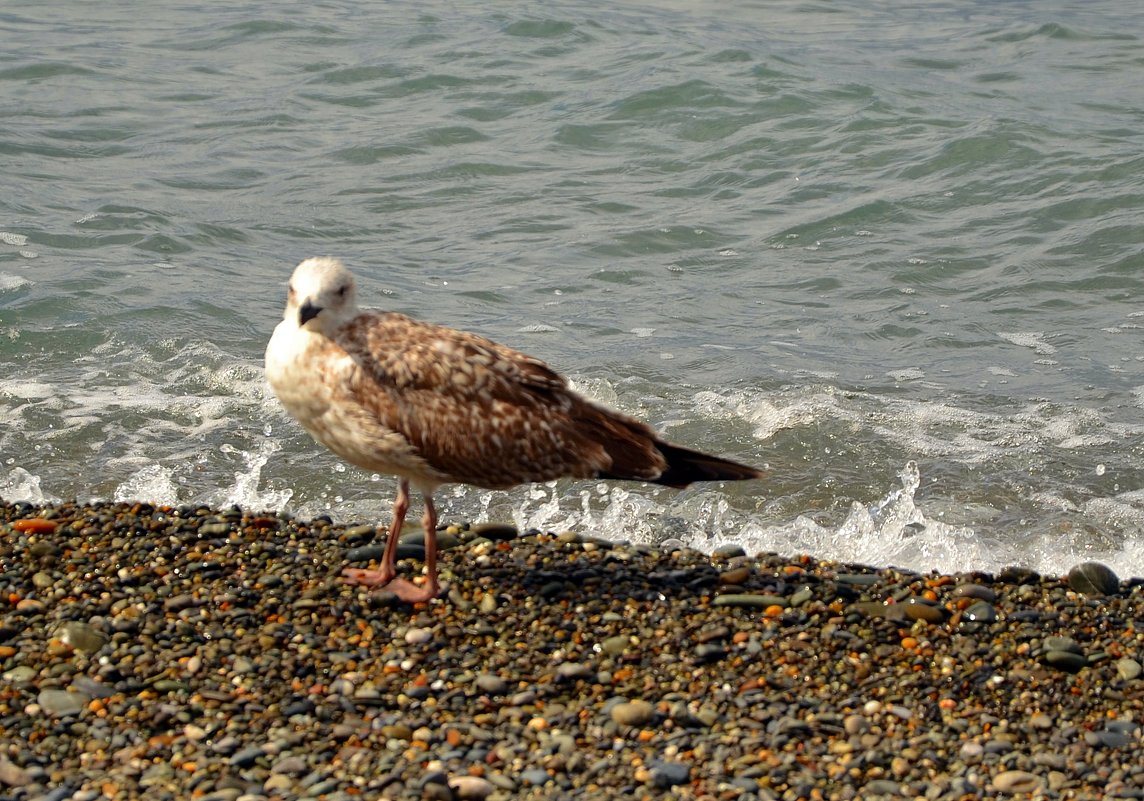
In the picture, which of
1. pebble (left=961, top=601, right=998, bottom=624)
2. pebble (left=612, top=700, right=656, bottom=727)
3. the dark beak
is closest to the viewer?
pebble (left=612, top=700, right=656, bottom=727)

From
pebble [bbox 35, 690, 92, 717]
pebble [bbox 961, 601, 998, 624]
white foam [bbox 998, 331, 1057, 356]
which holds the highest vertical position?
pebble [bbox 35, 690, 92, 717]

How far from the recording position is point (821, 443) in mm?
9680

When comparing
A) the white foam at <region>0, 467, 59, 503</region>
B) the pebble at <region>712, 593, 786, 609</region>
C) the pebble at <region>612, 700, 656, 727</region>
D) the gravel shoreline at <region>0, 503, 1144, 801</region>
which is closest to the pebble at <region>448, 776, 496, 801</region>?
the gravel shoreline at <region>0, 503, 1144, 801</region>

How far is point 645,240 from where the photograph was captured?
45.8 feet

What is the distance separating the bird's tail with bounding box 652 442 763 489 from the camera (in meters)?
6.78

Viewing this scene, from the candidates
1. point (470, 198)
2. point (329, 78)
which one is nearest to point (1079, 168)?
point (470, 198)

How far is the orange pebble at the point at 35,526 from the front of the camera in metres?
7.17

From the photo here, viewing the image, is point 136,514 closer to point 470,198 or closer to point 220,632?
point 220,632

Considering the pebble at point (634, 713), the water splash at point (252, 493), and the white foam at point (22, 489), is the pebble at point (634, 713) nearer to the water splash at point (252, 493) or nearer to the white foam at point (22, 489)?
the water splash at point (252, 493)

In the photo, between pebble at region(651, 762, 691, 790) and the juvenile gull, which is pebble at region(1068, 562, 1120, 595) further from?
pebble at region(651, 762, 691, 790)

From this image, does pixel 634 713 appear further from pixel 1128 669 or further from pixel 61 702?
pixel 61 702

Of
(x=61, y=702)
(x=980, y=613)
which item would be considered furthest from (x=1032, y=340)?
(x=61, y=702)

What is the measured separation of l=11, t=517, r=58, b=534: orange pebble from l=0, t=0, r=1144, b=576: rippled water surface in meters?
1.54

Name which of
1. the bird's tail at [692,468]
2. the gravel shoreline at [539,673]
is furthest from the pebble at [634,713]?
the bird's tail at [692,468]
